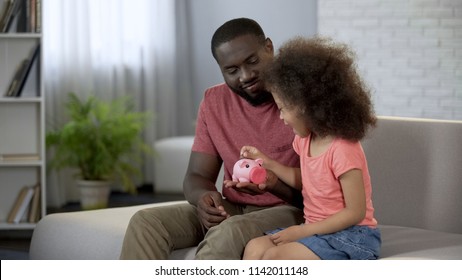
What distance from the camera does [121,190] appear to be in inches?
236

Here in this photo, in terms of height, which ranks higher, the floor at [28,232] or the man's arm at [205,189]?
the man's arm at [205,189]

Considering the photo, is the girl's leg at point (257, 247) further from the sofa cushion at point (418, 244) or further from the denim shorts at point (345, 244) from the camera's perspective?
the sofa cushion at point (418, 244)

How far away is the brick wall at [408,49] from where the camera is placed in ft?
19.3

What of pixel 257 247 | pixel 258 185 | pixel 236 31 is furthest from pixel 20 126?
pixel 257 247

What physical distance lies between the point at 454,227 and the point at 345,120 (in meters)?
0.81

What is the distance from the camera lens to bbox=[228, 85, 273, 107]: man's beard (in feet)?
7.84

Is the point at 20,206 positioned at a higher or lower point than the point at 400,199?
lower

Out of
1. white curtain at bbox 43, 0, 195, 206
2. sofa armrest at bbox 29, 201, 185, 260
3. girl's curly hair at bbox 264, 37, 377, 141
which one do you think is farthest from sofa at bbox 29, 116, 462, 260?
white curtain at bbox 43, 0, 195, 206

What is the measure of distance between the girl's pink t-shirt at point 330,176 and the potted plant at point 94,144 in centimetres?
312

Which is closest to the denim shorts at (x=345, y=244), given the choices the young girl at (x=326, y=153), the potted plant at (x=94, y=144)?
the young girl at (x=326, y=153)

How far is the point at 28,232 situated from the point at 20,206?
0.14 meters

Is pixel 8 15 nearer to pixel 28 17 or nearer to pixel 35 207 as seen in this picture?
pixel 28 17

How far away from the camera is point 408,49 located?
19.5 ft

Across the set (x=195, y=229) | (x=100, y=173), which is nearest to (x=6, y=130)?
(x=100, y=173)
